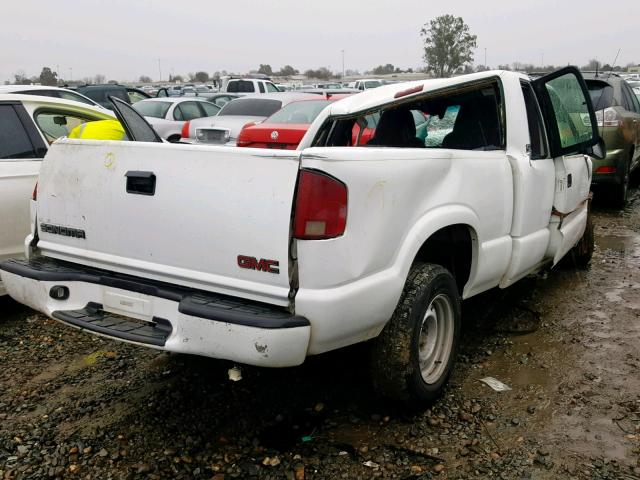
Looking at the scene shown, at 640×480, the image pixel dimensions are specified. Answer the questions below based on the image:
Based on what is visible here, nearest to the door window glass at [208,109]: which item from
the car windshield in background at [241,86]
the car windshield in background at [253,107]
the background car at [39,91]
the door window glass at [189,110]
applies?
the door window glass at [189,110]

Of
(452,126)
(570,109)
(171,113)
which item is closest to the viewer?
(570,109)

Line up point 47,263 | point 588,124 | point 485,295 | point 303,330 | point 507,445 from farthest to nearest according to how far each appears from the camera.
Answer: point 485,295 < point 588,124 < point 47,263 < point 507,445 < point 303,330

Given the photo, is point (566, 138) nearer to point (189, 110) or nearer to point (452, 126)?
point (452, 126)

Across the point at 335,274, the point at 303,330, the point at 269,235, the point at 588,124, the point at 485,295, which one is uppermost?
the point at 588,124

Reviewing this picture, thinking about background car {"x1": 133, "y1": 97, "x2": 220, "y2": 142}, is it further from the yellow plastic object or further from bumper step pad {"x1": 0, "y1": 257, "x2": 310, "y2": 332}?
bumper step pad {"x1": 0, "y1": 257, "x2": 310, "y2": 332}

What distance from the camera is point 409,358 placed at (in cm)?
283

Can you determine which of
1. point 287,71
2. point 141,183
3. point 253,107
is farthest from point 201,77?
point 141,183

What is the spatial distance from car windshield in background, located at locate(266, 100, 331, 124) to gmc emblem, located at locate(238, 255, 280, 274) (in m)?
6.22

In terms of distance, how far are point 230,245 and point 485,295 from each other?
308 centimetres

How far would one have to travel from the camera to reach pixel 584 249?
5570mm

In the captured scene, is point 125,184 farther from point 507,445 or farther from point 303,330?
point 507,445

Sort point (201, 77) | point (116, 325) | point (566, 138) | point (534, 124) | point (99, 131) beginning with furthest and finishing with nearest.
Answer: point (201, 77) < point (566, 138) < point (534, 124) < point (99, 131) < point (116, 325)

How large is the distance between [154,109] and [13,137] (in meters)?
9.64

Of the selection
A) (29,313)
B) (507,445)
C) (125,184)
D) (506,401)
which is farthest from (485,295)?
(29,313)
